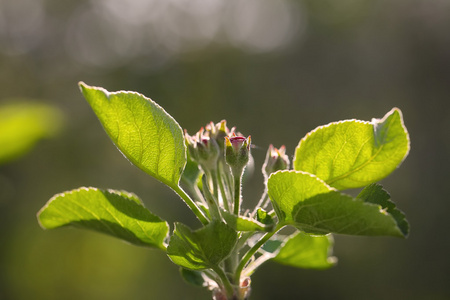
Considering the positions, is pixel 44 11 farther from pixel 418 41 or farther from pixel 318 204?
pixel 318 204

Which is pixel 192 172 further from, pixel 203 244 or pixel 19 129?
pixel 19 129

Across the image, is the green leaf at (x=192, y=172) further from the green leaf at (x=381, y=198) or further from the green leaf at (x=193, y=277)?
the green leaf at (x=381, y=198)

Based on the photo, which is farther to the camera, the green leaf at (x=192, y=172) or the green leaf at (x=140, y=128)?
the green leaf at (x=192, y=172)

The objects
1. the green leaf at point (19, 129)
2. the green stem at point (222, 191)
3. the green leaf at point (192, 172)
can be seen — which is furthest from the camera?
the green leaf at point (19, 129)

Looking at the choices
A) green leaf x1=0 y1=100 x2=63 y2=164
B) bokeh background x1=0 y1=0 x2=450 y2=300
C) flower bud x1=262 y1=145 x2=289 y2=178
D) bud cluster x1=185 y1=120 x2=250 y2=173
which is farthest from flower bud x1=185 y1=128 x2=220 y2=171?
bokeh background x1=0 y1=0 x2=450 y2=300

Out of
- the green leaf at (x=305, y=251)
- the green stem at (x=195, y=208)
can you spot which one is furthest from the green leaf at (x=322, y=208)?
the green leaf at (x=305, y=251)
